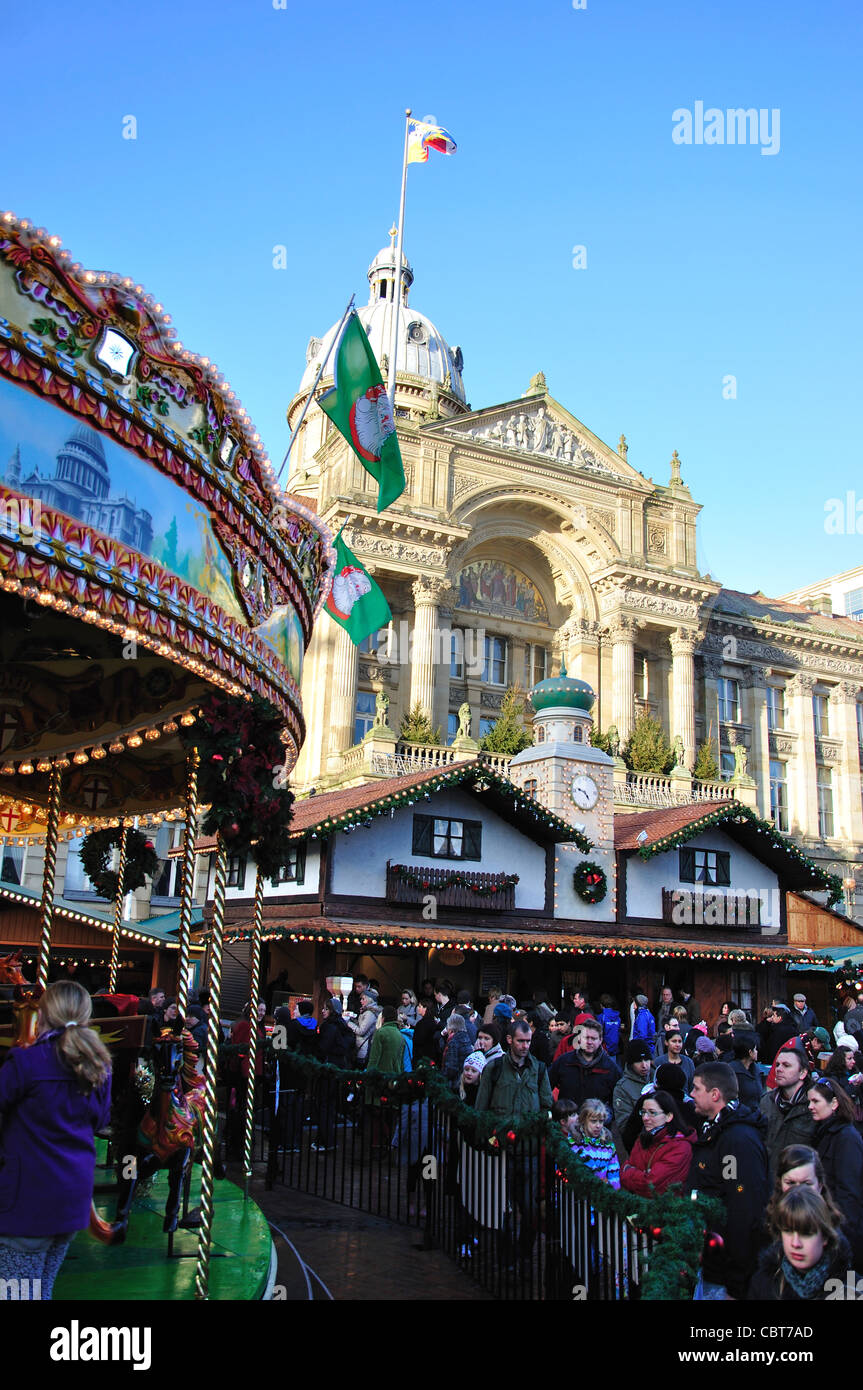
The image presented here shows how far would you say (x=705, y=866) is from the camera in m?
26.4

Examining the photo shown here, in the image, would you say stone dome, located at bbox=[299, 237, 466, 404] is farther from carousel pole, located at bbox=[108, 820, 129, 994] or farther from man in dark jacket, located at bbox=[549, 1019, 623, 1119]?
man in dark jacket, located at bbox=[549, 1019, 623, 1119]

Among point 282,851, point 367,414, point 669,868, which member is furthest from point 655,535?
point 282,851

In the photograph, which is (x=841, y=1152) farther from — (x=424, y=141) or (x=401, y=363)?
(x=401, y=363)

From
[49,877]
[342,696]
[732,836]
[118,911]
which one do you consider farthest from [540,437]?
[49,877]

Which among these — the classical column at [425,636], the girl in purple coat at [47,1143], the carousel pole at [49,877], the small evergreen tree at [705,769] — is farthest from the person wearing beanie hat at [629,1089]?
the small evergreen tree at [705,769]

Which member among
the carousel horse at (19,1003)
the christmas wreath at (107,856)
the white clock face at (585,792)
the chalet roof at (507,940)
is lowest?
the carousel horse at (19,1003)

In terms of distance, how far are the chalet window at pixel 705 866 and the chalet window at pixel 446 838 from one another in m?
5.71

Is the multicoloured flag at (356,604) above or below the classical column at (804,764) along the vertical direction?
below

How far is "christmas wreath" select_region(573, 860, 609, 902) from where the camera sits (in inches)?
967

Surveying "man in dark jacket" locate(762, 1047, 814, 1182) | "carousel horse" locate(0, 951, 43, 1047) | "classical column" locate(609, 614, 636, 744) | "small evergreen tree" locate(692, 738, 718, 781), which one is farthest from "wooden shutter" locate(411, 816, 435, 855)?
"classical column" locate(609, 614, 636, 744)

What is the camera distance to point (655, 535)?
4800cm

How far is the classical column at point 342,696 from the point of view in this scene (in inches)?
1516

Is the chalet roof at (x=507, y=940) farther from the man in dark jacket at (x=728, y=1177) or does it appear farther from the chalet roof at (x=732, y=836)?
the man in dark jacket at (x=728, y=1177)

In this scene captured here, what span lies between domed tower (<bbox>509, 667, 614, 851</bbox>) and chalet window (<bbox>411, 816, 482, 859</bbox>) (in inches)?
93.0
